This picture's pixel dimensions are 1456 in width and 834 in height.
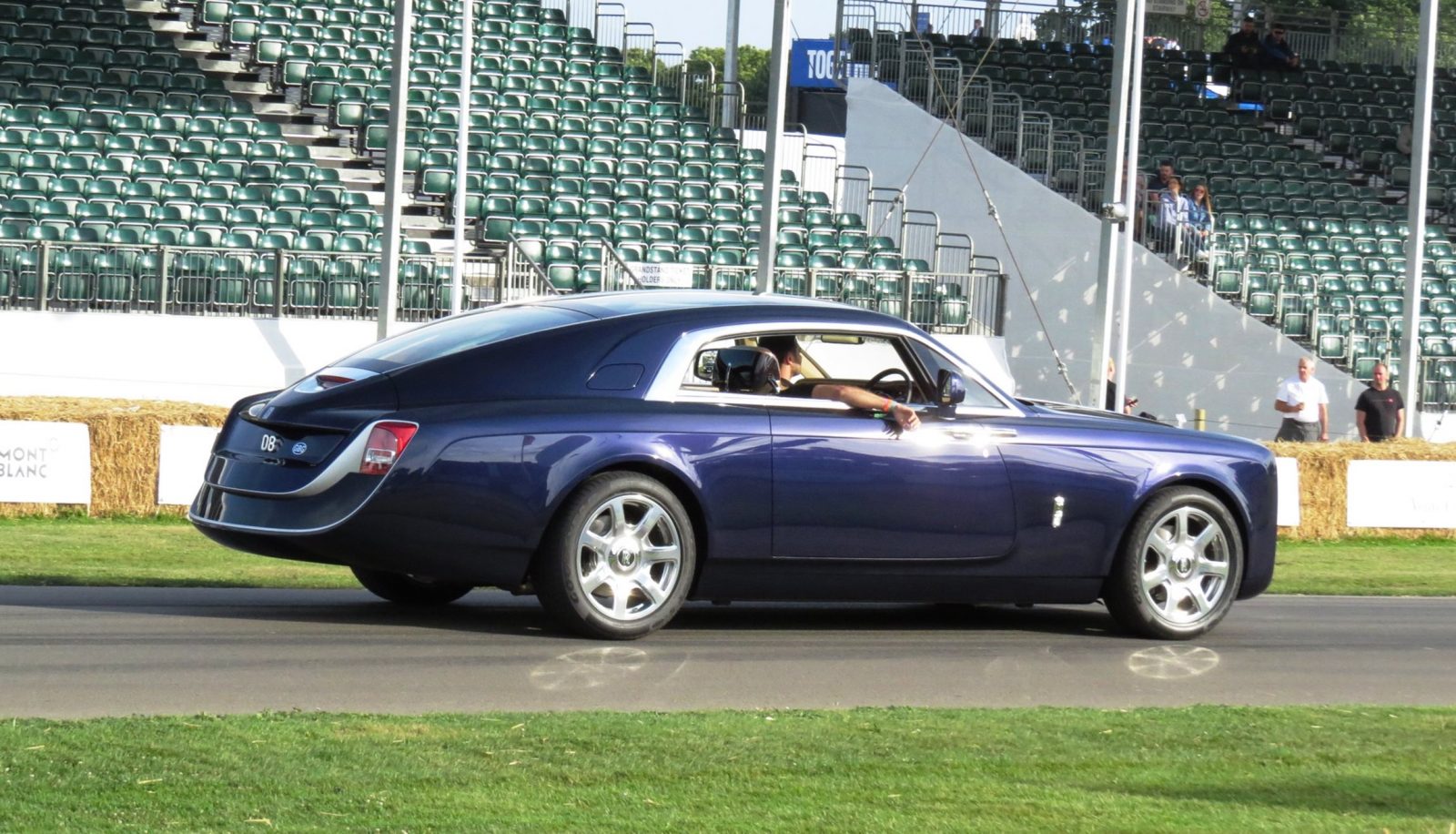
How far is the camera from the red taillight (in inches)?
333

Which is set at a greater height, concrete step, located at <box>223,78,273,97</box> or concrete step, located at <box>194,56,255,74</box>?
concrete step, located at <box>194,56,255,74</box>

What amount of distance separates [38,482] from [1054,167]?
2029cm

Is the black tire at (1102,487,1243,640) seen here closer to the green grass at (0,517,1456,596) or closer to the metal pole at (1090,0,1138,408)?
the green grass at (0,517,1456,596)

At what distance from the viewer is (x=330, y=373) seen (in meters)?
9.05

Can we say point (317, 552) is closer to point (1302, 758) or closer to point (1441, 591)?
point (1302, 758)

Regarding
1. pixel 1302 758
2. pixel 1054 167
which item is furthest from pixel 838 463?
pixel 1054 167

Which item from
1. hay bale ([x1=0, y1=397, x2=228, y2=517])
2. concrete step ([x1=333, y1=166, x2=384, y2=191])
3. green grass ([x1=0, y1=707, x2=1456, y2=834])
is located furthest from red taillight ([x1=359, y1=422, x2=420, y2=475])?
concrete step ([x1=333, y1=166, x2=384, y2=191])

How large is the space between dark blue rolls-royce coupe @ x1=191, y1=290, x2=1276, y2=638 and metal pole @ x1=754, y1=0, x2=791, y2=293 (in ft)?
31.3

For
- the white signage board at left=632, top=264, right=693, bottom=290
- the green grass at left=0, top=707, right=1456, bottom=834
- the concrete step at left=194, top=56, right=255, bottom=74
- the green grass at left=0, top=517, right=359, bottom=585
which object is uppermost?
the concrete step at left=194, top=56, right=255, bottom=74

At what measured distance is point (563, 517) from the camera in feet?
28.5

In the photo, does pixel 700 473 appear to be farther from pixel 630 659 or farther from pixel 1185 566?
pixel 1185 566

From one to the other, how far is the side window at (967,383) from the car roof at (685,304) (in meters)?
0.19

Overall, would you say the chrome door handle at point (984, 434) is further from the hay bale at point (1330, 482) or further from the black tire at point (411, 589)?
the hay bale at point (1330, 482)

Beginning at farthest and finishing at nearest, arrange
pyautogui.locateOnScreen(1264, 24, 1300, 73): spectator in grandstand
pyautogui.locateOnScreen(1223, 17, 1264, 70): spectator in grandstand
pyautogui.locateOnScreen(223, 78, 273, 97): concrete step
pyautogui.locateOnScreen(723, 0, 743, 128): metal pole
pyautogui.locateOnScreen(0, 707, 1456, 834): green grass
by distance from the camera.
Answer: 1. pyautogui.locateOnScreen(1264, 24, 1300, 73): spectator in grandstand
2. pyautogui.locateOnScreen(1223, 17, 1264, 70): spectator in grandstand
3. pyautogui.locateOnScreen(723, 0, 743, 128): metal pole
4. pyautogui.locateOnScreen(223, 78, 273, 97): concrete step
5. pyautogui.locateOnScreen(0, 707, 1456, 834): green grass
